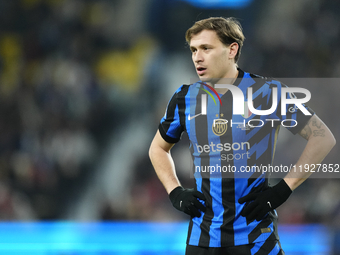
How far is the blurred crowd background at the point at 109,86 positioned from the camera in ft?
16.0

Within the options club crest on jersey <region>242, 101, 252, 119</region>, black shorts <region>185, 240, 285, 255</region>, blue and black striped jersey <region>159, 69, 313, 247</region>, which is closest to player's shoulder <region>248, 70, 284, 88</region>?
blue and black striped jersey <region>159, 69, 313, 247</region>

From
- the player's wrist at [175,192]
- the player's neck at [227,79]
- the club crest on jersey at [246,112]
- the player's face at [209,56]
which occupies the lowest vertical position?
the player's wrist at [175,192]

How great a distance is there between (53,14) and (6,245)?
334 cm

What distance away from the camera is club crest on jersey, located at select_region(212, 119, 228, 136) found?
65.9 inches

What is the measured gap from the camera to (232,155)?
5.41 feet

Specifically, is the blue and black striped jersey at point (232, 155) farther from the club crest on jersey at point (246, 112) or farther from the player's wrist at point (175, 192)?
the player's wrist at point (175, 192)

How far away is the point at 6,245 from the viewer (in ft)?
12.8

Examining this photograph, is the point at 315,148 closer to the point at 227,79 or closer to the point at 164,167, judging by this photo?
the point at 227,79

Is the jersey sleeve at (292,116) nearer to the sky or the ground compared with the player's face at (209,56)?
nearer to the ground

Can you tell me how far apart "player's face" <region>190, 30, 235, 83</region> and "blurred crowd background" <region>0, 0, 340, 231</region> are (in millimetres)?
3185

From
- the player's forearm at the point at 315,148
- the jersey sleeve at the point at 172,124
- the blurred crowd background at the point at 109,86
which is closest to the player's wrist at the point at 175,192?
the jersey sleeve at the point at 172,124

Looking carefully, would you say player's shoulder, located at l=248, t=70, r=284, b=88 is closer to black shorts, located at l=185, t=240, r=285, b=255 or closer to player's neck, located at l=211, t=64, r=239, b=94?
player's neck, located at l=211, t=64, r=239, b=94

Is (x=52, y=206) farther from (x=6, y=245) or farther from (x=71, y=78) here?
(x=71, y=78)

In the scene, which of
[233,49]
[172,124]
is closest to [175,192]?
[172,124]
